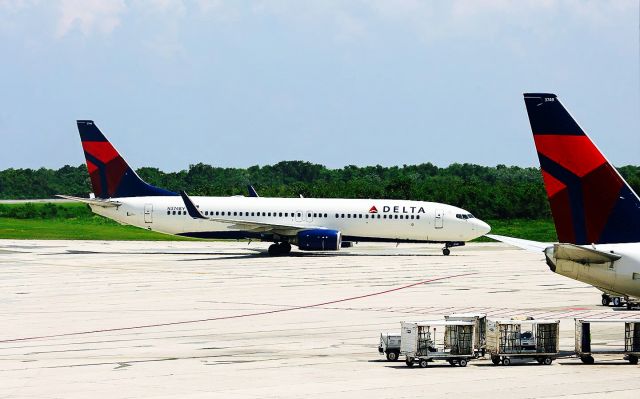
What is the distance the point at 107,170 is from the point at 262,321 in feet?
144

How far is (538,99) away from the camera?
99.0 ft

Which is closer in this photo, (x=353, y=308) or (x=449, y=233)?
(x=353, y=308)

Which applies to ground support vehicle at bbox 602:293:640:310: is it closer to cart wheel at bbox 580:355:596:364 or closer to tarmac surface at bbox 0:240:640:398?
tarmac surface at bbox 0:240:640:398

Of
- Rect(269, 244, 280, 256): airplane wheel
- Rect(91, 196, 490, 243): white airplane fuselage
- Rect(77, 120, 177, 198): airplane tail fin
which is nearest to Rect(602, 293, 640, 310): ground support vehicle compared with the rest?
Rect(91, 196, 490, 243): white airplane fuselage

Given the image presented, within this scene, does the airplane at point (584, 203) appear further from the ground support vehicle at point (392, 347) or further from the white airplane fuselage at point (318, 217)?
the white airplane fuselage at point (318, 217)

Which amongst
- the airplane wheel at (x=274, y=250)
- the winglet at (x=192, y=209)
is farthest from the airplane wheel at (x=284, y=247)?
the winglet at (x=192, y=209)

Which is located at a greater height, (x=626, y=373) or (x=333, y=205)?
(x=333, y=205)

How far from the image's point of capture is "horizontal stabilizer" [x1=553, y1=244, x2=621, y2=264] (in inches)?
1150

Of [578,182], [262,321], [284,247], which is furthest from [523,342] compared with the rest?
[284,247]

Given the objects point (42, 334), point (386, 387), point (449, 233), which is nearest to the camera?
point (386, 387)

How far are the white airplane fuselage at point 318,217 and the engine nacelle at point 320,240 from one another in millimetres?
1352

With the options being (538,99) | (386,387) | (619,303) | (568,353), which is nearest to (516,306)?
(619,303)

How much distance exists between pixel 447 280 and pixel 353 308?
583 inches

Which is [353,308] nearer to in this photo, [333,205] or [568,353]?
[568,353]
